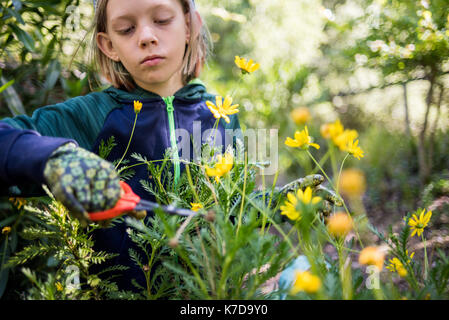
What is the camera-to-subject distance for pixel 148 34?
91 cm

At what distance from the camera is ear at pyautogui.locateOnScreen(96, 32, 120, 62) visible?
3.61 ft

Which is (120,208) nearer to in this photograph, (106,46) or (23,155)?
(23,155)

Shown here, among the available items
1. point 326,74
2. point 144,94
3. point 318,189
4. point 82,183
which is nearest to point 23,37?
point 144,94

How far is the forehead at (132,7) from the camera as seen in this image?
0.92m

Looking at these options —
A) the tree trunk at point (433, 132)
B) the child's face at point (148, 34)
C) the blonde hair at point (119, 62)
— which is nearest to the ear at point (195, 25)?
the blonde hair at point (119, 62)

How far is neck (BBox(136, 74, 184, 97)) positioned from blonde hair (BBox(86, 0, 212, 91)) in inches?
1.8

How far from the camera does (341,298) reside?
0.49 meters

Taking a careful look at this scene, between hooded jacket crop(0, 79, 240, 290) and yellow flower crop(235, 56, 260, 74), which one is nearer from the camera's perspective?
yellow flower crop(235, 56, 260, 74)

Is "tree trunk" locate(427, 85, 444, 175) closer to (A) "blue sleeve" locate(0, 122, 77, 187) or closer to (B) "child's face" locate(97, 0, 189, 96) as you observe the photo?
(B) "child's face" locate(97, 0, 189, 96)

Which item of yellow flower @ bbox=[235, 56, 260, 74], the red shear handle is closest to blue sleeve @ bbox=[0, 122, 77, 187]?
the red shear handle

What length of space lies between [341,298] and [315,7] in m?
3.67

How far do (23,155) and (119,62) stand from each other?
2.15ft

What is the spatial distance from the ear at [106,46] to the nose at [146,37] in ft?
0.70
